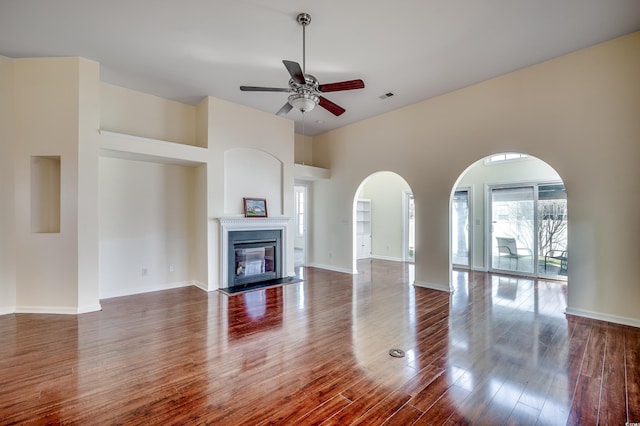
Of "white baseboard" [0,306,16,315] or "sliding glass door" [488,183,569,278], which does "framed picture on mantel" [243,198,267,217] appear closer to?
"white baseboard" [0,306,16,315]

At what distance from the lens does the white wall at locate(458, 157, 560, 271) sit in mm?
6268

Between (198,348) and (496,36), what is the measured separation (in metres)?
4.83

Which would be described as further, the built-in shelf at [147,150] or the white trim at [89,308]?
the built-in shelf at [147,150]

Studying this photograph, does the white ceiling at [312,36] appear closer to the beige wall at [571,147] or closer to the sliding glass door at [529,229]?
the beige wall at [571,147]

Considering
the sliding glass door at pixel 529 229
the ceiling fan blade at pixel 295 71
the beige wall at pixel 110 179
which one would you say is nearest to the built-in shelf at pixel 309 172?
the beige wall at pixel 110 179

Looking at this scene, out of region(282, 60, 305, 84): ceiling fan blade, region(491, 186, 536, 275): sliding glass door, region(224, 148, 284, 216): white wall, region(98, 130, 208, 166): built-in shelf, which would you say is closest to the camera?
region(282, 60, 305, 84): ceiling fan blade

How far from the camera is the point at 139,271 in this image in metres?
4.94

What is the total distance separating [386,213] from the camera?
8.67 meters

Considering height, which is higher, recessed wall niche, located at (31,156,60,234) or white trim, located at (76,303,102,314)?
recessed wall niche, located at (31,156,60,234)

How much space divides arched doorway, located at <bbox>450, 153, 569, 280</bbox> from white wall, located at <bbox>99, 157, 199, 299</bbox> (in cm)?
526

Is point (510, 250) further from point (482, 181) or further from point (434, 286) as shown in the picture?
point (434, 286)

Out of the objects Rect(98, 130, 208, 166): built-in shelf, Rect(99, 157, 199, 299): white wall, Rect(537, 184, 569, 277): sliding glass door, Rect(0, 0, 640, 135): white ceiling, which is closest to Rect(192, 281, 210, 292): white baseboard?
Rect(99, 157, 199, 299): white wall

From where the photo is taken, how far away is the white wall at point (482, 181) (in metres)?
6.27

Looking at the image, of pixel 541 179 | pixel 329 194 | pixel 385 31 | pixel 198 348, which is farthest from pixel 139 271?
pixel 541 179
